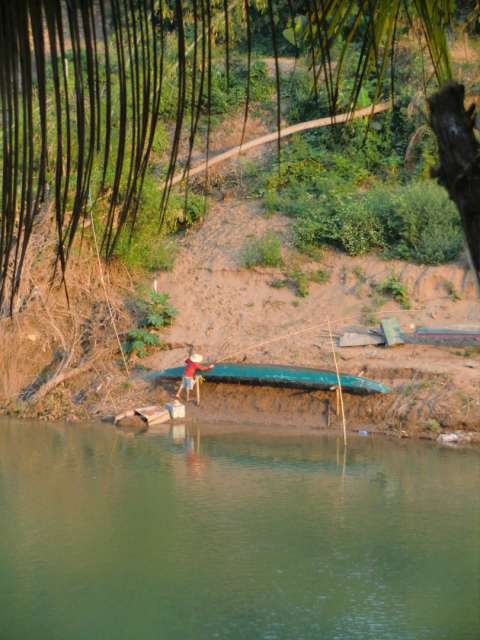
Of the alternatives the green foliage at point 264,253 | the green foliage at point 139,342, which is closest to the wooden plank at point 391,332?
the green foliage at point 264,253

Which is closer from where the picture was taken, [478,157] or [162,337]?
[478,157]

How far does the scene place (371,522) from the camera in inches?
321

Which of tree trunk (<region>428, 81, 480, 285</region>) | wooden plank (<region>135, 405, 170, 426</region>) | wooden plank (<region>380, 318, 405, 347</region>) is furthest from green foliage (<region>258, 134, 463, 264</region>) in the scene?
tree trunk (<region>428, 81, 480, 285</region>)

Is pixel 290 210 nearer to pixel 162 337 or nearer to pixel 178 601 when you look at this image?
pixel 162 337

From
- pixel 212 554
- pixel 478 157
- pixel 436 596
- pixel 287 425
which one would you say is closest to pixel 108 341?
pixel 287 425

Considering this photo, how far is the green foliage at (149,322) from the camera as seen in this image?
13031mm

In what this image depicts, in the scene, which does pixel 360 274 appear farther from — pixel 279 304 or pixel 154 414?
pixel 154 414

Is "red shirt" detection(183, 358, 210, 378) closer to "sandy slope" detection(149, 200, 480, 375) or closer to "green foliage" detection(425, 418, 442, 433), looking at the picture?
"sandy slope" detection(149, 200, 480, 375)

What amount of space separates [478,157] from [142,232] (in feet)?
39.3

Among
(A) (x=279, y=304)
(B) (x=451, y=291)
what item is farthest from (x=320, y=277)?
(B) (x=451, y=291)

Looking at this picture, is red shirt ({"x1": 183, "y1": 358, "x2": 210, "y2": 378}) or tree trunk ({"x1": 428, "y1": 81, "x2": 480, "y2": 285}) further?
red shirt ({"x1": 183, "y1": 358, "x2": 210, "y2": 378})

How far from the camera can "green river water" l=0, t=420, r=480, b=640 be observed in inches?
239

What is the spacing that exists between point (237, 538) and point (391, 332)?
18.0 ft

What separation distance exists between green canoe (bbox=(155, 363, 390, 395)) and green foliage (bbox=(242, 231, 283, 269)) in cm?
243
